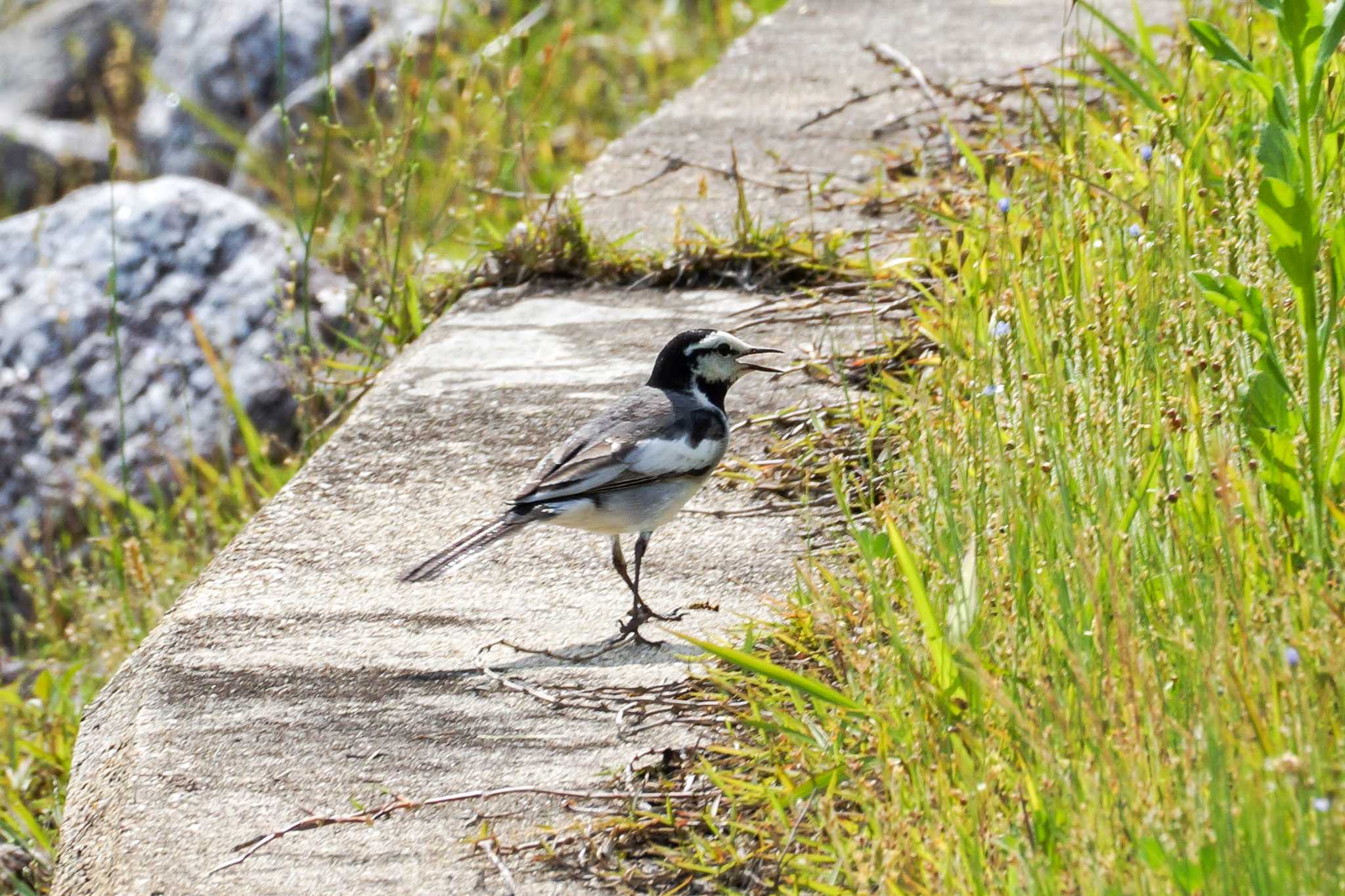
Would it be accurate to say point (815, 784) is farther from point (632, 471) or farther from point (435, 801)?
point (632, 471)

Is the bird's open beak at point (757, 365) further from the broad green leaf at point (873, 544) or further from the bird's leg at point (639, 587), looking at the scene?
the broad green leaf at point (873, 544)

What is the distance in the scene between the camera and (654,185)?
20.2 feet

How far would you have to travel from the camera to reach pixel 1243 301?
3.01 metres

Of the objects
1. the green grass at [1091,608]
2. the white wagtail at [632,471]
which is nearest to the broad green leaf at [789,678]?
the green grass at [1091,608]

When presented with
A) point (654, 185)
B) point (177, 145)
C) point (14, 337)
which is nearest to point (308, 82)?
point (177, 145)

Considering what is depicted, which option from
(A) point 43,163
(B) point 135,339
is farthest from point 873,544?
(A) point 43,163

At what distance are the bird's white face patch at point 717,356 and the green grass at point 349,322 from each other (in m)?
1.46

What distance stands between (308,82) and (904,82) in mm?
3890

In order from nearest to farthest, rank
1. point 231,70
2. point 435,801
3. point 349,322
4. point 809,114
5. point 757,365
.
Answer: point 435,801 < point 757,365 < point 349,322 < point 809,114 < point 231,70

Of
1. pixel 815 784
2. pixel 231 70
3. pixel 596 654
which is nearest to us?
pixel 815 784

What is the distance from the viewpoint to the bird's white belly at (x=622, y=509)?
12.9 feet

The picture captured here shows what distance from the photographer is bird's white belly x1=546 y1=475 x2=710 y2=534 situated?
3928 mm

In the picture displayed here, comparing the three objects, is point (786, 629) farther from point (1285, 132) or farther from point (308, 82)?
point (308, 82)

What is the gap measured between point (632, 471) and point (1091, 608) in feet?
4.87
